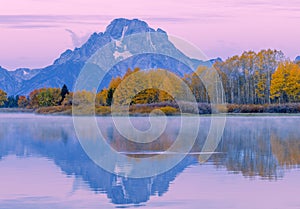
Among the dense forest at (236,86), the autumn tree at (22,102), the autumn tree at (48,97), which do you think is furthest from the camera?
the autumn tree at (22,102)

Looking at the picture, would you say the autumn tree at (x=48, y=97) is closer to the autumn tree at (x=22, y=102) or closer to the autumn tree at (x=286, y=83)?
the autumn tree at (x=22, y=102)

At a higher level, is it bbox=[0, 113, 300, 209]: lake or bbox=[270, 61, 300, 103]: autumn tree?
bbox=[270, 61, 300, 103]: autumn tree

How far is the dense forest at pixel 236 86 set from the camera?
72812 mm

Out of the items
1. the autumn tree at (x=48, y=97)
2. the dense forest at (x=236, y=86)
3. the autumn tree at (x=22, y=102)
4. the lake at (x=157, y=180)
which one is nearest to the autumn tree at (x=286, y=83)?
the dense forest at (x=236, y=86)

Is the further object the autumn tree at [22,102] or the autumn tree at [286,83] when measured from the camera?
the autumn tree at [22,102]

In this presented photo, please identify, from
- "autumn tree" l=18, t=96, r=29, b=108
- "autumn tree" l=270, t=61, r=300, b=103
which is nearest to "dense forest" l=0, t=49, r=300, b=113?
"autumn tree" l=270, t=61, r=300, b=103

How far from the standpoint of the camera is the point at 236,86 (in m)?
83.1

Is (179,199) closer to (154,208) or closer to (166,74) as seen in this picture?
(154,208)

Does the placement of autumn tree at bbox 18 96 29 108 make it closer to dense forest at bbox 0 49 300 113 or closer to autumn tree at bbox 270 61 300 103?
dense forest at bbox 0 49 300 113

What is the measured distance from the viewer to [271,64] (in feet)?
265

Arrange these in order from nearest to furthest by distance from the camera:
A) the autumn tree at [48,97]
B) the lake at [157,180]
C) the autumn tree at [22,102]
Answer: the lake at [157,180]
the autumn tree at [48,97]
the autumn tree at [22,102]

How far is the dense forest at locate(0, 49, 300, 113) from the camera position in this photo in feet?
239

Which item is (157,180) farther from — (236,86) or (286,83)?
(236,86)

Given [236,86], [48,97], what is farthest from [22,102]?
[236,86]
